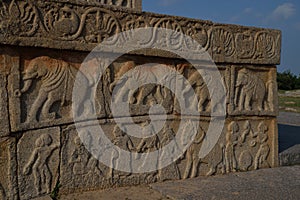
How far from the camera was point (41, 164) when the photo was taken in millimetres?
3018

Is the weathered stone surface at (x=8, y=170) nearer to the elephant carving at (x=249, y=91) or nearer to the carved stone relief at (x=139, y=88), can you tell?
the carved stone relief at (x=139, y=88)

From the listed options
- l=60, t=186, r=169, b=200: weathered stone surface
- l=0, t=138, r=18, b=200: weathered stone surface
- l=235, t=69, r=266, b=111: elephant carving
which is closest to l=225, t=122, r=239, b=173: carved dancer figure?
l=235, t=69, r=266, b=111: elephant carving

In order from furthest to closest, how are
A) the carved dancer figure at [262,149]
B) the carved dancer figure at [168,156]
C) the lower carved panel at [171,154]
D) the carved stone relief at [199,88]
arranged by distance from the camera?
the carved dancer figure at [262,149] → the carved stone relief at [199,88] → the carved dancer figure at [168,156] → the lower carved panel at [171,154]

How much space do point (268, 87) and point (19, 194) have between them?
3.06 meters

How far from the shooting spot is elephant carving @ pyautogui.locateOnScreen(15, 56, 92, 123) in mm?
2922

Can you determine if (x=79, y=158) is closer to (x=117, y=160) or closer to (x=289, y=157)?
(x=117, y=160)

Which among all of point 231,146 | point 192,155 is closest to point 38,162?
point 192,155

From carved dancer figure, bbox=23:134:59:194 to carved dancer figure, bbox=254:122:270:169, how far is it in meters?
2.48

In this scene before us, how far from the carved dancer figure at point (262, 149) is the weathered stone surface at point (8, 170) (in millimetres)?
2760

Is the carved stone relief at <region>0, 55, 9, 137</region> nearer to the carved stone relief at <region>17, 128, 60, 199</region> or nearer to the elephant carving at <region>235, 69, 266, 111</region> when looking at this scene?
the carved stone relief at <region>17, 128, 60, 199</region>

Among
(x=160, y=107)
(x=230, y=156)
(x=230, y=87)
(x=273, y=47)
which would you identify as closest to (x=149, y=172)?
(x=160, y=107)

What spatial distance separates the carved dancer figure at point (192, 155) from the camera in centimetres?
380

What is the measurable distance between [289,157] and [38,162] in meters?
3.14

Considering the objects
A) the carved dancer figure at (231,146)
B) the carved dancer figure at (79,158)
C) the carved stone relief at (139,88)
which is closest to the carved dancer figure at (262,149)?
the carved dancer figure at (231,146)
